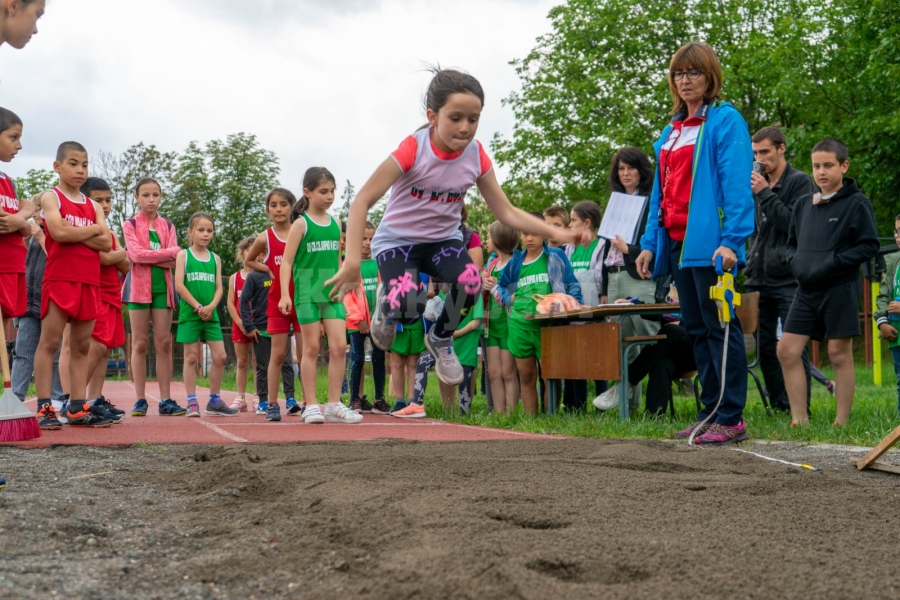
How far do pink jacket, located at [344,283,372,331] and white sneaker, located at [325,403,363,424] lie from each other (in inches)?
67.2

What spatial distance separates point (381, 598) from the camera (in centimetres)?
183

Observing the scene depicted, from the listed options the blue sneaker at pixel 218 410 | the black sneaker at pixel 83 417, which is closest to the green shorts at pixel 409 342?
the blue sneaker at pixel 218 410

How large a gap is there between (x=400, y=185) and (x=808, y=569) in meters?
3.12

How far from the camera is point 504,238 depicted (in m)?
7.78

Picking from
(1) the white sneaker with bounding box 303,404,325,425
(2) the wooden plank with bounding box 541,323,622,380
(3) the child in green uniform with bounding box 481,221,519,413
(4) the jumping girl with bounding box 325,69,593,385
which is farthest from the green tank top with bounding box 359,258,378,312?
(4) the jumping girl with bounding box 325,69,593,385

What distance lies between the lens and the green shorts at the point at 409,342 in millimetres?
8156

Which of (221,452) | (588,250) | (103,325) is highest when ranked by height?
A: (588,250)

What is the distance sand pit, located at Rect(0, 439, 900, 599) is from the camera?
1964mm

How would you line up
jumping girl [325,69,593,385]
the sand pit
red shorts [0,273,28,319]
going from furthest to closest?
1. red shorts [0,273,28,319]
2. jumping girl [325,69,593,385]
3. the sand pit

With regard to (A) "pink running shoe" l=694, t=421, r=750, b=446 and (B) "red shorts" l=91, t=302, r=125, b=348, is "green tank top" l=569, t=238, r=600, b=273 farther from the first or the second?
(B) "red shorts" l=91, t=302, r=125, b=348

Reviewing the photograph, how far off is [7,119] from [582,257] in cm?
478

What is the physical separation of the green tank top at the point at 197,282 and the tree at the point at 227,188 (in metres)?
27.1

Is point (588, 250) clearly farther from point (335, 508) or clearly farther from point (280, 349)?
point (335, 508)

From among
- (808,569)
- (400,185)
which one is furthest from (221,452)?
(808,569)
